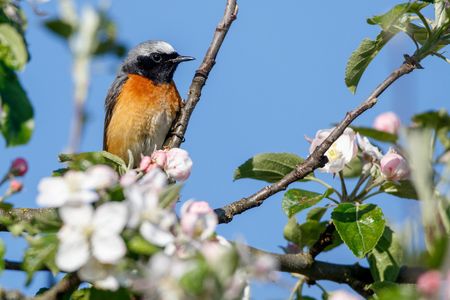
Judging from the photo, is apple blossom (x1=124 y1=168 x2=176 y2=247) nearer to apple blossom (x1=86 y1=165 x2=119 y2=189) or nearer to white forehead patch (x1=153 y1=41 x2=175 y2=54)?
apple blossom (x1=86 y1=165 x2=119 y2=189)

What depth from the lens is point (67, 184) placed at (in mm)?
1707

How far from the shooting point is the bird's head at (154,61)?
7992 millimetres

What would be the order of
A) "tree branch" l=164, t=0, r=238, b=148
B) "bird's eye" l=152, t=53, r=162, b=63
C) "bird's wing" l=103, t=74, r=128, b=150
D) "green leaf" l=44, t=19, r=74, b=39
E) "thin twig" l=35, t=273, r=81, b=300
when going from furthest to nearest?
"bird's eye" l=152, t=53, r=162, b=63 < "bird's wing" l=103, t=74, r=128, b=150 < "tree branch" l=164, t=0, r=238, b=148 < "thin twig" l=35, t=273, r=81, b=300 < "green leaf" l=44, t=19, r=74, b=39

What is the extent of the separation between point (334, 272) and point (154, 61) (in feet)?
15.3

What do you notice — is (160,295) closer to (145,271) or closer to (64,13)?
(145,271)

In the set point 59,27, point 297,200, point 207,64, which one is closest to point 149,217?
point 59,27

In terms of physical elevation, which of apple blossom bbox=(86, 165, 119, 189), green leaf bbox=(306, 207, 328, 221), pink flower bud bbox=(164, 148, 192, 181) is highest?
apple blossom bbox=(86, 165, 119, 189)

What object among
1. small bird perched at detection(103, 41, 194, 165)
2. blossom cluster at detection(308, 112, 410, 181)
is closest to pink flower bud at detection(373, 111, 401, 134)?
blossom cluster at detection(308, 112, 410, 181)

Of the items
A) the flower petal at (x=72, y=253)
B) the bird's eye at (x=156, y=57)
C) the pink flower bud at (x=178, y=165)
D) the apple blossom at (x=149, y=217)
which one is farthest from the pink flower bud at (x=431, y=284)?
the bird's eye at (x=156, y=57)

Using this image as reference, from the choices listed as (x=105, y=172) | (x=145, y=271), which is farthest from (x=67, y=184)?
(x=145, y=271)

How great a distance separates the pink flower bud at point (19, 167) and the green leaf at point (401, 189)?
6.99 feet

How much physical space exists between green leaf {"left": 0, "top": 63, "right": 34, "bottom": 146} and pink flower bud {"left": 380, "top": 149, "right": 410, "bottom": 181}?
1.89 m

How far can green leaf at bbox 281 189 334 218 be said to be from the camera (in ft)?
12.5

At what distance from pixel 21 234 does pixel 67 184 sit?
1.01 feet
